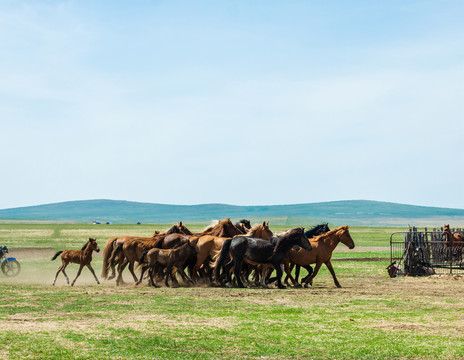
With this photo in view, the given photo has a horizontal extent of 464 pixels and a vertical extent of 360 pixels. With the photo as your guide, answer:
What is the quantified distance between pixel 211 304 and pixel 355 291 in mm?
5559

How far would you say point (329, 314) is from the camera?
14711mm

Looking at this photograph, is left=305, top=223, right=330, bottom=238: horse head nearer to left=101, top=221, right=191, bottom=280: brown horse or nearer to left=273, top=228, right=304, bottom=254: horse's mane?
left=273, top=228, right=304, bottom=254: horse's mane

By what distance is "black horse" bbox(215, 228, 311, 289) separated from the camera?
21359 millimetres

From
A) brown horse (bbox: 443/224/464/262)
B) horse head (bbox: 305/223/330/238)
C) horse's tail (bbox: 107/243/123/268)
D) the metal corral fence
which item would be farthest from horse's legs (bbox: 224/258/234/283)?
brown horse (bbox: 443/224/464/262)

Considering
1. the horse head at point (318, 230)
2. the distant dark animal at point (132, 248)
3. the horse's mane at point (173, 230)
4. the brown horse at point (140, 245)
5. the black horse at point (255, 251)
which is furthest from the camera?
the horse head at point (318, 230)

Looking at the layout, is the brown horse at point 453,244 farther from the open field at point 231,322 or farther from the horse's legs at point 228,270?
the horse's legs at point 228,270

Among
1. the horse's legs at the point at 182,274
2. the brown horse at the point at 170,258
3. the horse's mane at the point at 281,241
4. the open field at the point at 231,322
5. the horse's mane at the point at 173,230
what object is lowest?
the open field at the point at 231,322

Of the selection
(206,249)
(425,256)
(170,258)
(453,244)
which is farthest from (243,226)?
(453,244)

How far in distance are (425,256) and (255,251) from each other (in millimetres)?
Result: 10446

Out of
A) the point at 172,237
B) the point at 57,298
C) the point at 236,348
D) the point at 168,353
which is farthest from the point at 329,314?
the point at 172,237

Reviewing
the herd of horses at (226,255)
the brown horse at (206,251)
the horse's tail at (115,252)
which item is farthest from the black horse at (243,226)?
the horse's tail at (115,252)

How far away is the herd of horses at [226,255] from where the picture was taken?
2148 centimetres

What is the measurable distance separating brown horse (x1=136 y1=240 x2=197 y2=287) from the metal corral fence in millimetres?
8780

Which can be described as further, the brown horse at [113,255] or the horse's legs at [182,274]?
the brown horse at [113,255]
